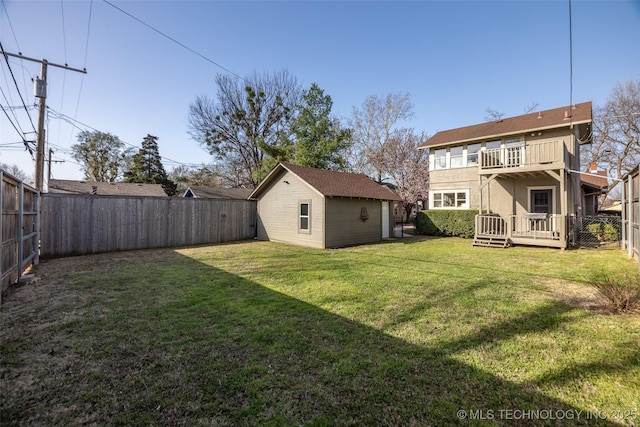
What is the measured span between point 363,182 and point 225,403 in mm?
13613

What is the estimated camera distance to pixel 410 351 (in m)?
3.11

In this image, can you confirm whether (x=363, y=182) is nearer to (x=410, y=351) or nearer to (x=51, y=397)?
(x=410, y=351)

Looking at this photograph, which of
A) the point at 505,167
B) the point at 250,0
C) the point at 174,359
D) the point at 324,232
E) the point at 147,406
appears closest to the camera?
the point at 147,406

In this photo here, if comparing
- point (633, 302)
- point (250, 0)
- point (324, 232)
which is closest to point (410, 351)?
point (633, 302)

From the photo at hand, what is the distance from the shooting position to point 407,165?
26.1m

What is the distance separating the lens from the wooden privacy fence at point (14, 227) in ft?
16.4

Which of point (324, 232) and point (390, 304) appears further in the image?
point (324, 232)

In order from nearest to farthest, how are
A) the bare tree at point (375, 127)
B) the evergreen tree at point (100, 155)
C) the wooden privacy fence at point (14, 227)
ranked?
the wooden privacy fence at point (14, 227), the bare tree at point (375, 127), the evergreen tree at point (100, 155)

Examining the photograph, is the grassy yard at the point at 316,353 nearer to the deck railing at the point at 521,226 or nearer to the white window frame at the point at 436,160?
the deck railing at the point at 521,226

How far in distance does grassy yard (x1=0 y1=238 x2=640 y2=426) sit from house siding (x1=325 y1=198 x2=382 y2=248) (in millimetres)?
5632

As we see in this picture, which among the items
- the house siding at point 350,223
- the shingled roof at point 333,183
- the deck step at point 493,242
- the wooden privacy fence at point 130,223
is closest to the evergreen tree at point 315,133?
the shingled roof at point 333,183

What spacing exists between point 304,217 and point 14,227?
8.62 meters

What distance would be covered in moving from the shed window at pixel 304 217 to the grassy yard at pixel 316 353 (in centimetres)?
603

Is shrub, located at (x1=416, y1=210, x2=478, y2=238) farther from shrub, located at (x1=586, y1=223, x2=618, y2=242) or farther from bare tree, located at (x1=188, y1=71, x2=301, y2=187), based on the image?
bare tree, located at (x1=188, y1=71, x2=301, y2=187)
